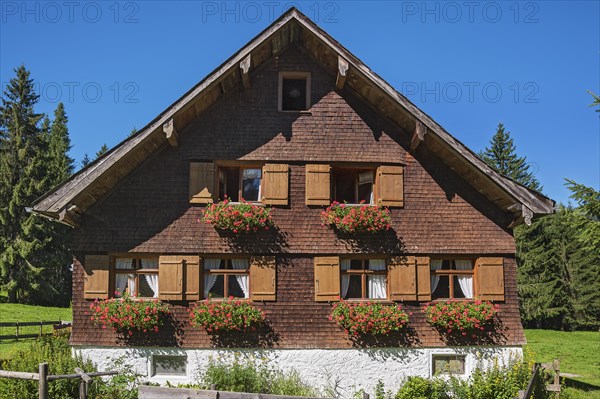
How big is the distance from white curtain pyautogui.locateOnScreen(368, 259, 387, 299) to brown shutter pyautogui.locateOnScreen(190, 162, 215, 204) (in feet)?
15.9

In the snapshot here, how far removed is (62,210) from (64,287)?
39437 mm

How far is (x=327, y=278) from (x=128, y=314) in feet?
17.3

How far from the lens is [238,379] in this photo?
13.8m

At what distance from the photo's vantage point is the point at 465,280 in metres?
15.9

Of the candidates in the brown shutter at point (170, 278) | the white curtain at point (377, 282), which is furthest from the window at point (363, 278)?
the brown shutter at point (170, 278)

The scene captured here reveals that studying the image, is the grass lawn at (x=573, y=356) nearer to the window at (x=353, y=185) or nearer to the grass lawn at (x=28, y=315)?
the window at (x=353, y=185)

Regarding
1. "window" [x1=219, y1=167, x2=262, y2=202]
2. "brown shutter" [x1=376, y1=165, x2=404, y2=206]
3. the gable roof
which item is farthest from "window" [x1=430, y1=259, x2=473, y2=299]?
"window" [x1=219, y1=167, x2=262, y2=202]

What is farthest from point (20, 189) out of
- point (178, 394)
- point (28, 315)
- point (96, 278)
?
point (178, 394)

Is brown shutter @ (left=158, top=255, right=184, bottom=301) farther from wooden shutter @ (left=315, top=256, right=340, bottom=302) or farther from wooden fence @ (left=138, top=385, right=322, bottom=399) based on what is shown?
wooden fence @ (left=138, top=385, right=322, bottom=399)

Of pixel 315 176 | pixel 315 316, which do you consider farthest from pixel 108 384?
pixel 315 176

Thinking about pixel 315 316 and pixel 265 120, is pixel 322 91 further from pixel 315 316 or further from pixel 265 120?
pixel 315 316

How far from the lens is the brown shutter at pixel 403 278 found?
605 inches

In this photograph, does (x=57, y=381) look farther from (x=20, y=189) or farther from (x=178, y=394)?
(x=20, y=189)

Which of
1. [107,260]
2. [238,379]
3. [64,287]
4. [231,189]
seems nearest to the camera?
[238,379]
